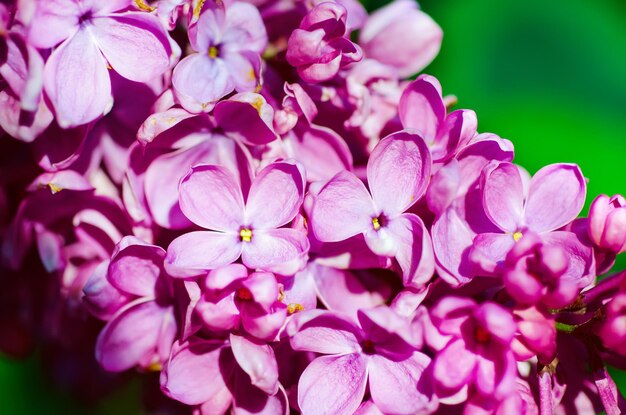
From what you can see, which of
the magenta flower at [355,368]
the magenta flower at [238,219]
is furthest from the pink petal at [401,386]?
the magenta flower at [238,219]

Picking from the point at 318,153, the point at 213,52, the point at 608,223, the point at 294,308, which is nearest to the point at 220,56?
the point at 213,52

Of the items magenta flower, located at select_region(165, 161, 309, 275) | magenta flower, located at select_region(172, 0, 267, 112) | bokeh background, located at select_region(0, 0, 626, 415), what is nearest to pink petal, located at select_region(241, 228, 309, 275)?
magenta flower, located at select_region(165, 161, 309, 275)

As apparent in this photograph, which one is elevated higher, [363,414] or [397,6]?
[397,6]

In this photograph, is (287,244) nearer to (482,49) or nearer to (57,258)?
(57,258)

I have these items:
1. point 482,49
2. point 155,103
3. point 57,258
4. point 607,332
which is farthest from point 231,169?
point 482,49

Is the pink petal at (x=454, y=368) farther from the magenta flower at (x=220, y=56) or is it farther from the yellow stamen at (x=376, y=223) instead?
the magenta flower at (x=220, y=56)

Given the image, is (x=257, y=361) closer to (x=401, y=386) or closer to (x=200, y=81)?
(x=401, y=386)
